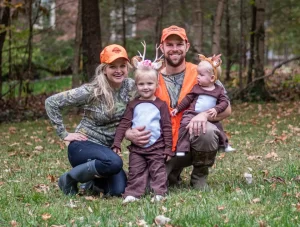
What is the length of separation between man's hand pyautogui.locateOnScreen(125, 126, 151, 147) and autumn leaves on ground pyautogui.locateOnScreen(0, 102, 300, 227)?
20.1 inches

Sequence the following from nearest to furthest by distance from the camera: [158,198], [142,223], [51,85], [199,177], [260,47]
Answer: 1. [142,223]
2. [158,198]
3. [199,177]
4. [260,47]
5. [51,85]

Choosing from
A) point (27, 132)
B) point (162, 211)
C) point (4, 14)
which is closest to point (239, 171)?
point (162, 211)

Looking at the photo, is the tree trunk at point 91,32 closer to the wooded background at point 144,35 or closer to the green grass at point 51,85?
the wooded background at point 144,35

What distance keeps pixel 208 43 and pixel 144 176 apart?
73.3 ft

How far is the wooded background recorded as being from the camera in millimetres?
16672

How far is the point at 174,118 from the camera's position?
20.6ft

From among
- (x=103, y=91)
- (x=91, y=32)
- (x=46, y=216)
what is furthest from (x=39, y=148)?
(x=91, y=32)

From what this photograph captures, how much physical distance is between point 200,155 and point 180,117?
425 mm

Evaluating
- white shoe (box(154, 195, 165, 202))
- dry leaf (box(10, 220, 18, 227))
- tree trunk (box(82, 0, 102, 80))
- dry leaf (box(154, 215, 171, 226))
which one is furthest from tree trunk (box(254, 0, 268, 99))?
dry leaf (box(10, 220, 18, 227))

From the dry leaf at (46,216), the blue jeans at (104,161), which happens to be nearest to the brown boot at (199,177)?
the blue jeans at (104,161)

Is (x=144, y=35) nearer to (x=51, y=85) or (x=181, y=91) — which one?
(x=51, y=85)

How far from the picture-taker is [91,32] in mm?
15820

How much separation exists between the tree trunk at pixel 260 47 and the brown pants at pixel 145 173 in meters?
12.6

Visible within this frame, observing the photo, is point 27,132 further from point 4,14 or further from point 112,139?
point 112,139
